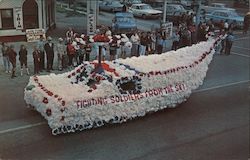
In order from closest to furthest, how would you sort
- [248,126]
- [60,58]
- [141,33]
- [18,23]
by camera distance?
[18,23] < [248,126] < [60,58] < [141,33]

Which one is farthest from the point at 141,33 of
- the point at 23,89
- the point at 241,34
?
the point at 241,34

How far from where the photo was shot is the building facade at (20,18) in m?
3.20

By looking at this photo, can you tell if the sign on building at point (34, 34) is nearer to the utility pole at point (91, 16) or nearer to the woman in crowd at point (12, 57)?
the woman in crowd at point (12, 57)

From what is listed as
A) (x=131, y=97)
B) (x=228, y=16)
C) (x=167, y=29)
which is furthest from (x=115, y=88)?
(x=228, y=16)

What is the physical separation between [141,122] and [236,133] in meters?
0.94

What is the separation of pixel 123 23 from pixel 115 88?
107 cm

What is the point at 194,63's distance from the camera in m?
4.43

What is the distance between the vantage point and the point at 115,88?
12.8 ft

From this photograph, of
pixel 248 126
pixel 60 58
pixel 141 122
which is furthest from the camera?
pixel 60 58

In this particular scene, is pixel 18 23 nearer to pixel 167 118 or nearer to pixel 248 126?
pixel 167 118

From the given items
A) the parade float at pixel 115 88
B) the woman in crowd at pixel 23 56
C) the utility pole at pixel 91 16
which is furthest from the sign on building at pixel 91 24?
the woman in crowd at pixel 23 56

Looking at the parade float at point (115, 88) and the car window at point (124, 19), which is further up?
the car window at point (124, 19)

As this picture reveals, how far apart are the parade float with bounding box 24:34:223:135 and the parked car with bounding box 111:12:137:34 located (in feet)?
1.51

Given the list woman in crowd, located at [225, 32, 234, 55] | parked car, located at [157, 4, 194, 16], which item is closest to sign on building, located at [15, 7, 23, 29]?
parked car, located at [157, 4, 194, 16]
